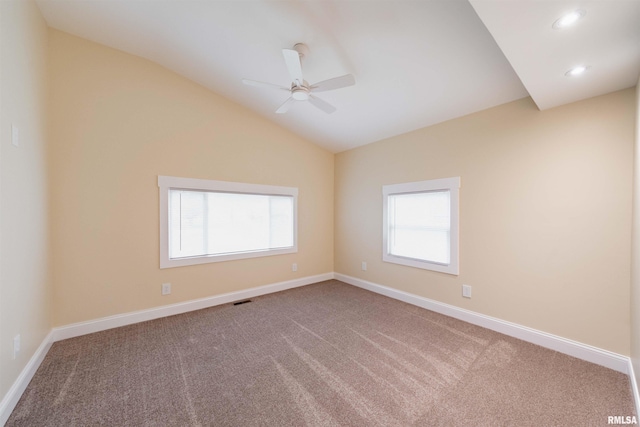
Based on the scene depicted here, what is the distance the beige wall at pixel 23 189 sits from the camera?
1613 millimetres

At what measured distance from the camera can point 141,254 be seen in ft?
9.71

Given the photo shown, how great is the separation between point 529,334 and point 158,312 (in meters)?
4.10

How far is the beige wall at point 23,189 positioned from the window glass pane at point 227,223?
3.80 feet

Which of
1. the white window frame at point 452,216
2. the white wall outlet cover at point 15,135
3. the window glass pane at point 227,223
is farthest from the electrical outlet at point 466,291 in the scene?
the white wall outlet cover at point 15,135

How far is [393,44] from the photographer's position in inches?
83.6

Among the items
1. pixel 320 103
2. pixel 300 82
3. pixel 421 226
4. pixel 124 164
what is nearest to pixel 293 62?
pixel 300 82

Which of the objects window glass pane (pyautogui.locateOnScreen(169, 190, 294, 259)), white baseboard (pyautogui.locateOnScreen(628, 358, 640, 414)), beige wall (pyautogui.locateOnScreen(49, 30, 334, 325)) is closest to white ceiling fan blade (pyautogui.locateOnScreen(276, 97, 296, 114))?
beige wall (pyautogui.locateOnScreen(49, 30, 334, 325))

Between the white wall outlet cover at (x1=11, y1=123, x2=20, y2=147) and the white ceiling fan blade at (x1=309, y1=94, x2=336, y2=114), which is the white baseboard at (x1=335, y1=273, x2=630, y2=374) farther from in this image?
the white wall outlet cover at (x1=11, y1=123, x2=20, y2=147)

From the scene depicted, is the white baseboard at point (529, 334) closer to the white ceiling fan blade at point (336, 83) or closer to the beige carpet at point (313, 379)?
the beige carpet at point (313, 379)

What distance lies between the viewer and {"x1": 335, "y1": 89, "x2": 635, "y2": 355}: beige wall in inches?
82.6

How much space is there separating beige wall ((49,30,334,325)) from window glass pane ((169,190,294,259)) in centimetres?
24

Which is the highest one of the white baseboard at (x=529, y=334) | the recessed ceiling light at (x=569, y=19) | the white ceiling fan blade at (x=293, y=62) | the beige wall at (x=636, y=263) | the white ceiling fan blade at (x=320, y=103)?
the white ceiling fan blade at (x=293, y=62)

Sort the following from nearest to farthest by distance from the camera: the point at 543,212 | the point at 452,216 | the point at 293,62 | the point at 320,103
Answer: the point at 293,62
the point at 543,212
the point at 320,103
the point at 452,216

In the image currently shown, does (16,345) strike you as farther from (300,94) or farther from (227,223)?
(300,94)
